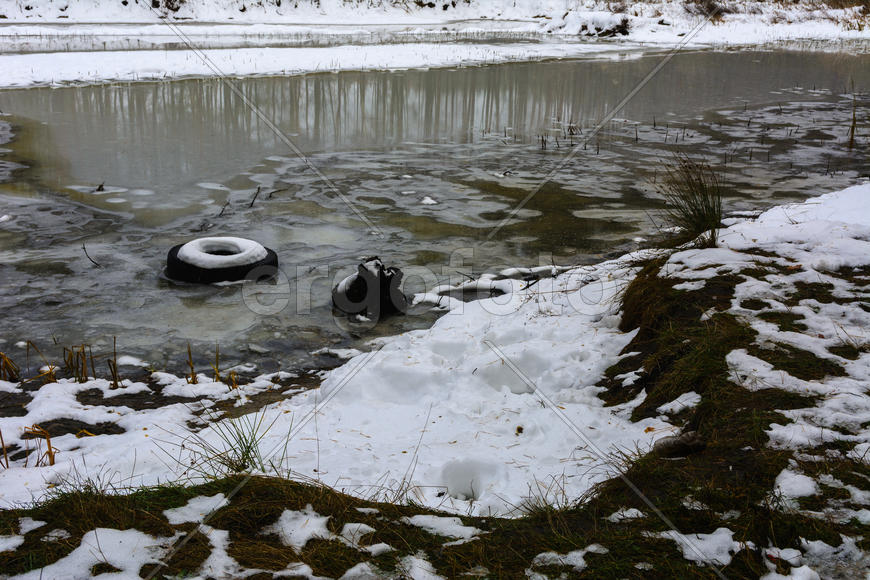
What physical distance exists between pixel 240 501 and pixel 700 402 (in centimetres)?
242

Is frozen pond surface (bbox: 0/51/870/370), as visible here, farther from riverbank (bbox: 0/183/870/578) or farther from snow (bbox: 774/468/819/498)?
snow (bbox: 774/468/819/498)

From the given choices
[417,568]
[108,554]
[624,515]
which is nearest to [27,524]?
[108,554]

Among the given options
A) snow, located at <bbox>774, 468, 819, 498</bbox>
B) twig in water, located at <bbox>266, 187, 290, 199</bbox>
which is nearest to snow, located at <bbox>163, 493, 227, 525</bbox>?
snow, located at <bbox>774, 468, 819, 498</bbox>

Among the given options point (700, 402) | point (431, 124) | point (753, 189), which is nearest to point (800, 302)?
point (700, 402)

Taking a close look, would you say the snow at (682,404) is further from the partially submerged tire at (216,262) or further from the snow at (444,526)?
the partially submerged tire at (216,262)

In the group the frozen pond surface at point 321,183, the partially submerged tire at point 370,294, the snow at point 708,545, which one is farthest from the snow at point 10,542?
the partially submerged tire at point 370,294

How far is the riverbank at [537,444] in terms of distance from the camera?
264cm

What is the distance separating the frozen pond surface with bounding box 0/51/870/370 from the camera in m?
6.32

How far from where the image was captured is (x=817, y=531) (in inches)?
98.6

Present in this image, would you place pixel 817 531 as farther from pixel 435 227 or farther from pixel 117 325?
pixel 435 227

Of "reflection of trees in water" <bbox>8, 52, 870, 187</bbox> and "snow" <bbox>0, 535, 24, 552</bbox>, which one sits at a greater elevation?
"reflection of trees in water" <bbox>8, 52, 870, 187</bbox>

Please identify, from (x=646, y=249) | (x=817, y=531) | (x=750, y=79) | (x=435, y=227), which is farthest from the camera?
(x=750, y=79)

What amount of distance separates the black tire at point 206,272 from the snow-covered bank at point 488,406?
6.31 feet

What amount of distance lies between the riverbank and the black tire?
1.83 m
